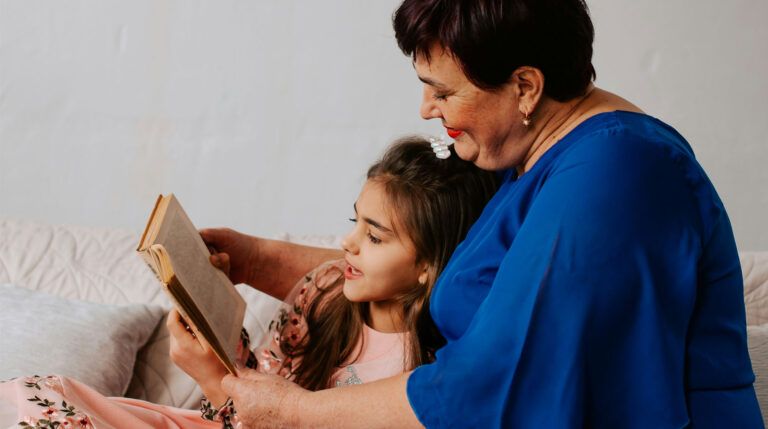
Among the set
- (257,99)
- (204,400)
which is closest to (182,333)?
(204,400)

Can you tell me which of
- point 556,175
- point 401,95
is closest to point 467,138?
point 556,175

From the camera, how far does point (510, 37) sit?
1.20 meters

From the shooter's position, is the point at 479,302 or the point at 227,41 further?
the point at 227,41

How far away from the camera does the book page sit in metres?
1.34

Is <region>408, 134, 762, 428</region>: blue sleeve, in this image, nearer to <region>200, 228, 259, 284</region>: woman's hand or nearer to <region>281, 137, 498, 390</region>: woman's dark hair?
<region>281, 137, 498, 390</region>: woman's dark hair

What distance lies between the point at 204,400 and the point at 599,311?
78 cm

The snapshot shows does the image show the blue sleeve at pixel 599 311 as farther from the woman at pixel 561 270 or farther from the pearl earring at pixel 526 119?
the pearl earring at pixel 526 119

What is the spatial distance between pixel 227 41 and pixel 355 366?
120cm

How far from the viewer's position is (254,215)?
2.70 m

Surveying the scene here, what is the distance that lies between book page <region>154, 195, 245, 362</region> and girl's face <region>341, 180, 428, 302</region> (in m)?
0.20

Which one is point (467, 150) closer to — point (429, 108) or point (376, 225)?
point (429, 108)

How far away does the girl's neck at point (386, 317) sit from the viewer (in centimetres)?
168

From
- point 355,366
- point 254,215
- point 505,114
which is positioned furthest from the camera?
point 254,215

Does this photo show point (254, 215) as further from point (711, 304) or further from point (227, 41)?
point (711, 304)
